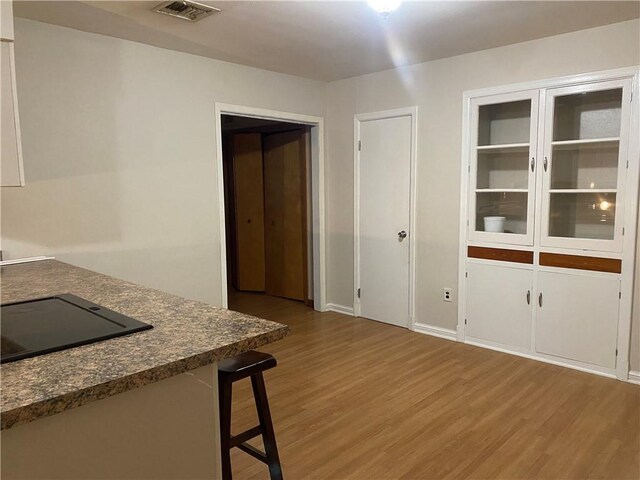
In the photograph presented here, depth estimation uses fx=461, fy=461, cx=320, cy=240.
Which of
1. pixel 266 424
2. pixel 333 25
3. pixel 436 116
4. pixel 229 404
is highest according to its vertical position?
pixel 333 25

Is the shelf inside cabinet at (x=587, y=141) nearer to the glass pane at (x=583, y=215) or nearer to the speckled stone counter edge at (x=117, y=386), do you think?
the glass pane at (x=583, y=215)

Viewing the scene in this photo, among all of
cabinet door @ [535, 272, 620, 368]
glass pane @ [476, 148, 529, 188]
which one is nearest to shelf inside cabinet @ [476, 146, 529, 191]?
glass pane @ [476, 148, 529, 188]

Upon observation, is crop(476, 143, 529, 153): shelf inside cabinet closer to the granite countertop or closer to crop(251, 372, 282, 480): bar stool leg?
crop(251, 372, 282, 480): bar stool leg

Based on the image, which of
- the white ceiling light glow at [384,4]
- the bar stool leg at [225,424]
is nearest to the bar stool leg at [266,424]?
the bar stool leg at [225,424]

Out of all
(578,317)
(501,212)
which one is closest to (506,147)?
(501,212)

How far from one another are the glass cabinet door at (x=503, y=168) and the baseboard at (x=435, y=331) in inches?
36.2

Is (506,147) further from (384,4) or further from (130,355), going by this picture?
(130,355)

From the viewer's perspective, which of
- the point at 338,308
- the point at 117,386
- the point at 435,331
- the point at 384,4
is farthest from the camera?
the point at 338,308

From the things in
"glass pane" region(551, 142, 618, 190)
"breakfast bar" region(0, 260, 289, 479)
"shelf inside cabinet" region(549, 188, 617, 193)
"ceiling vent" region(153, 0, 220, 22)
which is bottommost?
"breakfast bar" region(0, 260, 289, 479)

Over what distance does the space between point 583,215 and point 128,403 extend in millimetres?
3528

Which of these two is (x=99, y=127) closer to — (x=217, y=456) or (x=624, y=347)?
(x=217, y=456)

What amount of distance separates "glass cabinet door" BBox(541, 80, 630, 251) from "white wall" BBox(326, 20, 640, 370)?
229 mm

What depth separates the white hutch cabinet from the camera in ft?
11.0

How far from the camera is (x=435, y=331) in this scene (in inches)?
174
